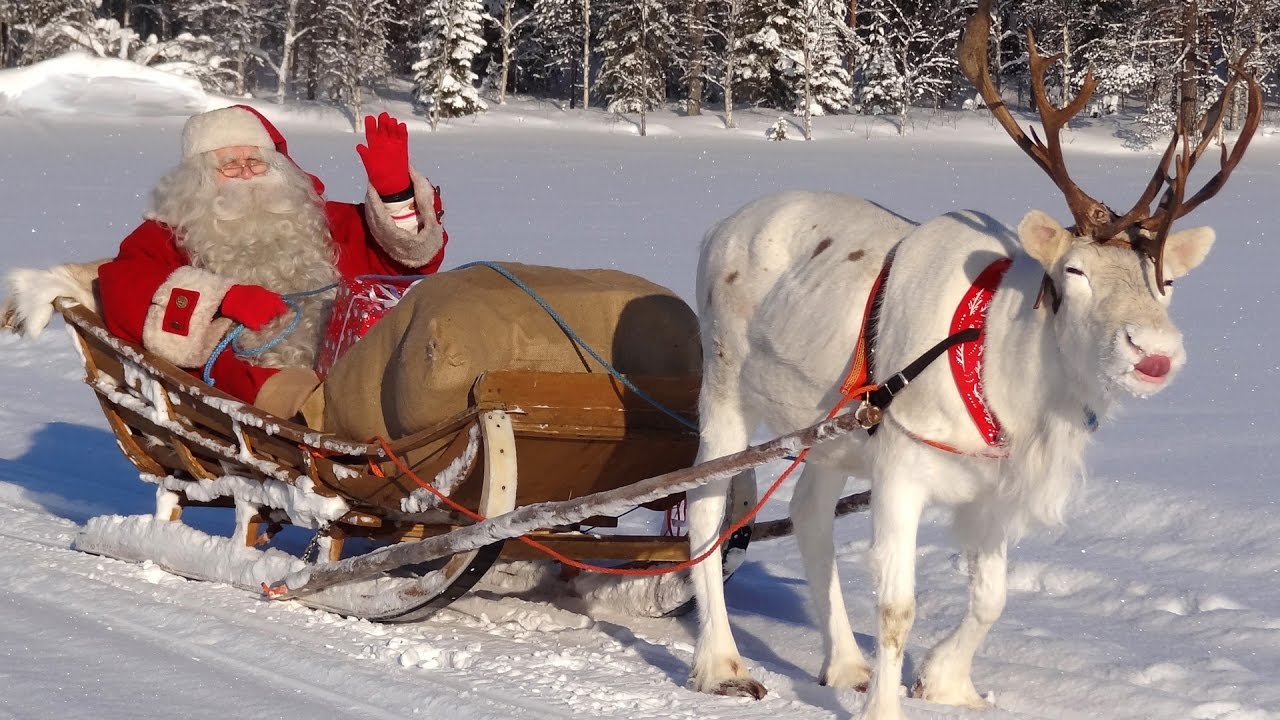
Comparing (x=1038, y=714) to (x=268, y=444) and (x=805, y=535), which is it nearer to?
(x=805, y=535)

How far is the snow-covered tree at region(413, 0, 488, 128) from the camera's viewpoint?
42.6 m

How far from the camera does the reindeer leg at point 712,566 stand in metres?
4.57

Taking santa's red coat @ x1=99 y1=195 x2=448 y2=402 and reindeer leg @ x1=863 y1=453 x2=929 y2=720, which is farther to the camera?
santa's red coat @ x1=99 y1=195 x2=448 y2=402

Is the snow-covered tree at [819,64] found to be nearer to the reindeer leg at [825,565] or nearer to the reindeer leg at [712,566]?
the reindeer leg at [825,565]

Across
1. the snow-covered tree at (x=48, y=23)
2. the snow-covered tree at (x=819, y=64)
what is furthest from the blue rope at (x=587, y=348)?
the snow-covered tree at (x=48, y=23)

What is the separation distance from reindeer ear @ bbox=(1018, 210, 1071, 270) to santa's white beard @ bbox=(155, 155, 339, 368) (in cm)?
323

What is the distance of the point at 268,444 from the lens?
542cm

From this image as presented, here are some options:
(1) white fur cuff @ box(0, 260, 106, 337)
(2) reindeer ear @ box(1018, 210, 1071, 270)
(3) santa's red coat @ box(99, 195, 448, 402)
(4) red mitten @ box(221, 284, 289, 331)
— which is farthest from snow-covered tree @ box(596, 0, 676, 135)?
(2) reindeer ear @ box(1018, 210, 1071, 270)

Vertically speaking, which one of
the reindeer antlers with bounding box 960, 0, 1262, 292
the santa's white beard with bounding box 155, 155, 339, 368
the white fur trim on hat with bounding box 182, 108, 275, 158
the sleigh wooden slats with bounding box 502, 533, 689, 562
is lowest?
the sleigh wooden slats with bounding box 502, 533, 689, 562

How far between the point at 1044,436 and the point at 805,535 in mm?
1275

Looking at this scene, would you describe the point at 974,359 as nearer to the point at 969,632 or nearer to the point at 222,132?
the point at 969,632

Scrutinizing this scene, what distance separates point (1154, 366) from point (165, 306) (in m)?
3.83

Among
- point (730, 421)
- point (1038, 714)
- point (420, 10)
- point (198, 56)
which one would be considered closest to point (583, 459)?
point (730, 421)

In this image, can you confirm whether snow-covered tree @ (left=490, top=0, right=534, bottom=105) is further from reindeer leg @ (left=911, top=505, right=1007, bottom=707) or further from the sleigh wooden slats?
reindeer leg @ (left=911, top=505, right=1007, bottom=707)
